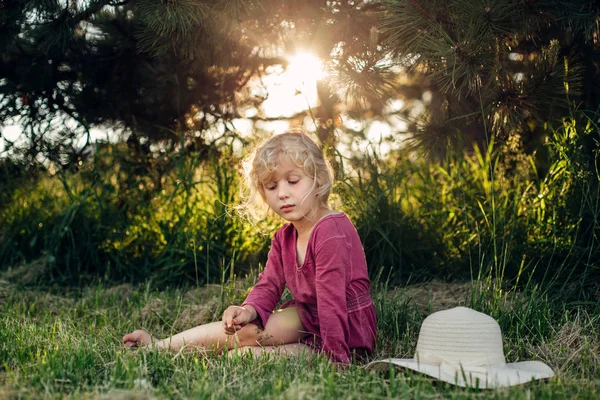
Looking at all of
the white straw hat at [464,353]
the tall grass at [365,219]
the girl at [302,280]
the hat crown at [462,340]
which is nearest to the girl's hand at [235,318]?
the girl at [302,280]

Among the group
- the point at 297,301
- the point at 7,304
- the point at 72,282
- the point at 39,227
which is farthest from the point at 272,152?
the point at 39,227

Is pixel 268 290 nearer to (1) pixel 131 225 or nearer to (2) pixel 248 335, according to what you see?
(2) pixel 248 335

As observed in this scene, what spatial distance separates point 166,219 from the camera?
4043 millimetres

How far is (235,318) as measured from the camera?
2346mm

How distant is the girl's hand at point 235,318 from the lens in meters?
2.30

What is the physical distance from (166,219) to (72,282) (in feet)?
2.30

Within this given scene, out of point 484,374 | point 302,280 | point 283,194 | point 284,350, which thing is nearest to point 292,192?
point 283,194

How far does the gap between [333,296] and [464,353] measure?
53cm

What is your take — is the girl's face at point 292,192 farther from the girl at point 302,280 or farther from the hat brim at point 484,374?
the hat brim at point 484,374

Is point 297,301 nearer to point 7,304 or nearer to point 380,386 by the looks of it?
point 380,386

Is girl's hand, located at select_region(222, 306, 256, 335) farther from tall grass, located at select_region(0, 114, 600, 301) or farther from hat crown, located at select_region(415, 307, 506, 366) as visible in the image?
tall grass, located at select_region(0, 114, 600, 301)

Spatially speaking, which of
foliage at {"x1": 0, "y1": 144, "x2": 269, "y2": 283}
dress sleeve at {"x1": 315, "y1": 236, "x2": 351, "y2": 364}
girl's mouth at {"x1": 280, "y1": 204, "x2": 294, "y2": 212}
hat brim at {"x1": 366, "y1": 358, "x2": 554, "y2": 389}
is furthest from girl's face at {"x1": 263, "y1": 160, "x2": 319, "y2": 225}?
foliage at {"x1": 0, "y1": 144, "x2": 269, "y2": 283}

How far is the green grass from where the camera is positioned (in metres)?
1.76

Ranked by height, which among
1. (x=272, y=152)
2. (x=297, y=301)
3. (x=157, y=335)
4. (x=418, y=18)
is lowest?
(x=157, y=335)
